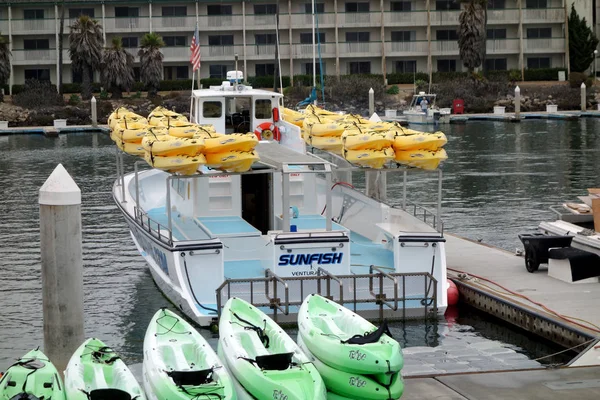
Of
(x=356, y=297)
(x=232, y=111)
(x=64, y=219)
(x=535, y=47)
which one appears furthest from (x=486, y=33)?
(x=64, y=219)

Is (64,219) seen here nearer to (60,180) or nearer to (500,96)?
(60,180)

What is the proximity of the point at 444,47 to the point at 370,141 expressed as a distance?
240 feet

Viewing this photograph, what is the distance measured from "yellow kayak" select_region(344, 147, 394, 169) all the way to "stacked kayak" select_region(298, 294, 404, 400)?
6567 mm

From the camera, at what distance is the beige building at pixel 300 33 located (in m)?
89.9

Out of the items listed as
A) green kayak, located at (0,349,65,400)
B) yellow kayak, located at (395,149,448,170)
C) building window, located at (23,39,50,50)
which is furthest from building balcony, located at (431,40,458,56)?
green kayak, located at (0,349,65,400)

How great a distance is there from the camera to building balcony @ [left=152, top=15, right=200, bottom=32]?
294ft

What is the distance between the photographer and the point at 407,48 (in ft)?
301

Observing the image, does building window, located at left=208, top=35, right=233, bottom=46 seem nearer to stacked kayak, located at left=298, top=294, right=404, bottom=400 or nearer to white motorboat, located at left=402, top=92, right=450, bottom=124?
white motorboat, located at left=402, top=92, right=450, bottom=124

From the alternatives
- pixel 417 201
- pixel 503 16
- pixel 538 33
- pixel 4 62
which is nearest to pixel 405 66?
pixel 503 16

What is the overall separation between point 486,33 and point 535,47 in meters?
4.53

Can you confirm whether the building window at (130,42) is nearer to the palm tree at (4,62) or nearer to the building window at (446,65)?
the palm tree at (4,62)

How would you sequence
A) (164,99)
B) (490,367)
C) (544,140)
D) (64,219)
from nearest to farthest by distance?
(64,219) < (490,367) < (544,140) < (164,99)

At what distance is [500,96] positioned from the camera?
286 ft

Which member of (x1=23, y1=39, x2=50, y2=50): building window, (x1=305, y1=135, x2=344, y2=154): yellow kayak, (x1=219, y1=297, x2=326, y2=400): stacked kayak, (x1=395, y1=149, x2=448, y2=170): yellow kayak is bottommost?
(x1=219, y1=297, x2=326, y2=400): stacked kayak
